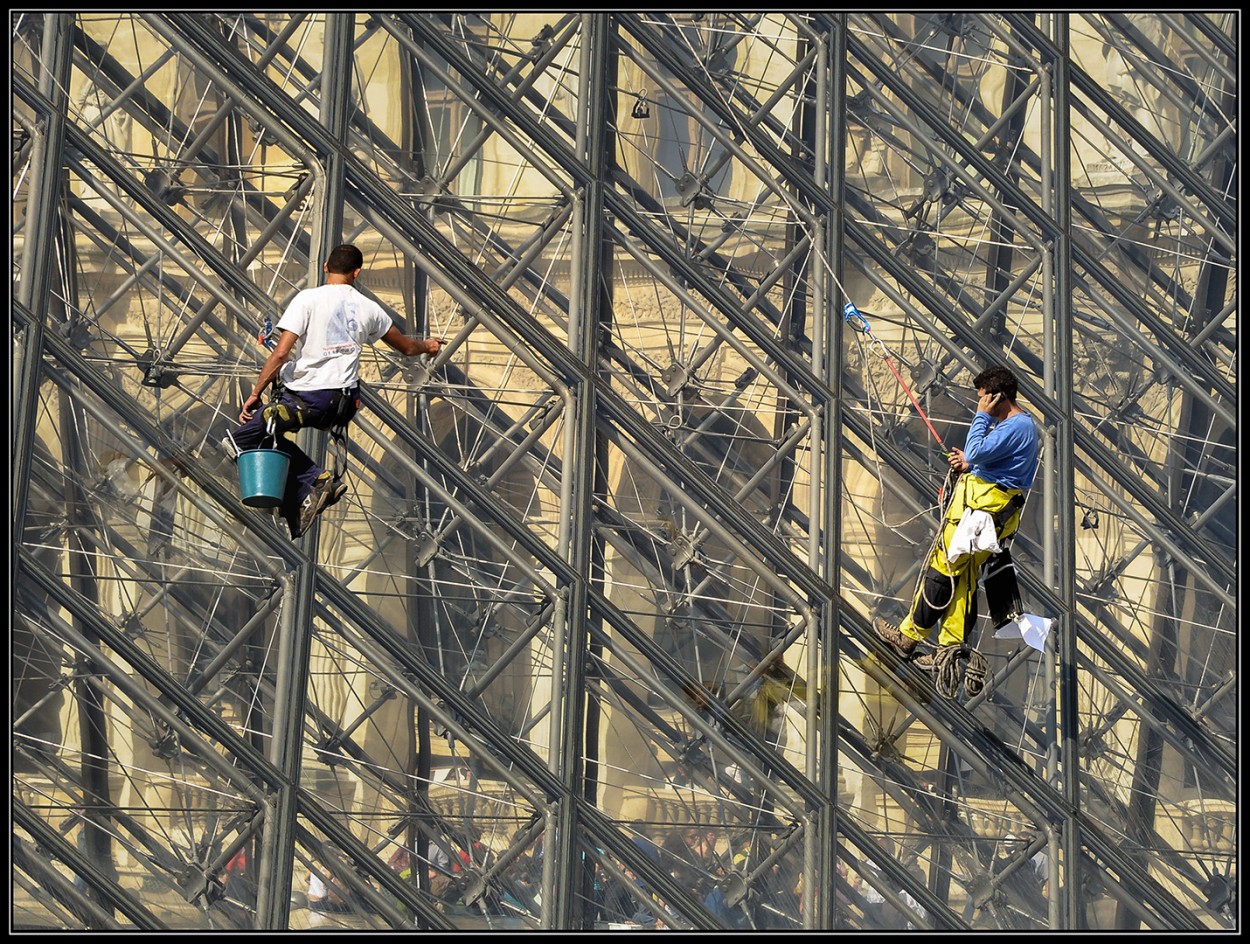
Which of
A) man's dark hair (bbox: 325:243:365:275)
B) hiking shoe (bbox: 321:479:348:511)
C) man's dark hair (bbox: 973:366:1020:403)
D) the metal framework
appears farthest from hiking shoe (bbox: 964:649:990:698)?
man's dark hair (bbox: 325:243:365:275)

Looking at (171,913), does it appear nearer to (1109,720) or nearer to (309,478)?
(309,478)

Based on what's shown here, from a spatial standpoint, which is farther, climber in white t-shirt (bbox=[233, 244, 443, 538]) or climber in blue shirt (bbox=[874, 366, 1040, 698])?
climber in blue shirt (bbox=[874, 366, 1040, 698])

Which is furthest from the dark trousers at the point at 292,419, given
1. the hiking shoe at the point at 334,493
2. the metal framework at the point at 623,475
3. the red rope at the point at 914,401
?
the red rope at the point at 914,401

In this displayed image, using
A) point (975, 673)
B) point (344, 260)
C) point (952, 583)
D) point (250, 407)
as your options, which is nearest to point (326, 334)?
point (344, 260)

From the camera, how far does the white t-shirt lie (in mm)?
11812

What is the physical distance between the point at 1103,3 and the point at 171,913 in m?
8.39

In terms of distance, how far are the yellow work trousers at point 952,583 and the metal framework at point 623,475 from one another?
0.62 metres

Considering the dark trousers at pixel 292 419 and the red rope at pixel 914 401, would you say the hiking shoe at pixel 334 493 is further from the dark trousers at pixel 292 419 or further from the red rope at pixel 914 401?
the red rope at pixel 914 401

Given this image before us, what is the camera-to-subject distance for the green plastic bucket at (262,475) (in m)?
11.9

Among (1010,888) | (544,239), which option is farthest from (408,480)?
(1010,888)

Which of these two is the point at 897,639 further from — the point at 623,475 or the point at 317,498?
the point at 317,498

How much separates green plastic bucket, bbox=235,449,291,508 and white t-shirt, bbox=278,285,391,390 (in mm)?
389

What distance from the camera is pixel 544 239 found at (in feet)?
44.7

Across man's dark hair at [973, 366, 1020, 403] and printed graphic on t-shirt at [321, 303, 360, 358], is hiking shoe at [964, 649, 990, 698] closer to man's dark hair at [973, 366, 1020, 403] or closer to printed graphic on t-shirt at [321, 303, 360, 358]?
man's dark hair at [973, 366, 1020, 403]
